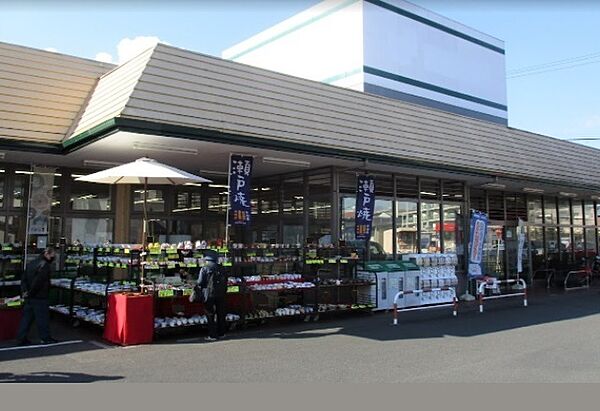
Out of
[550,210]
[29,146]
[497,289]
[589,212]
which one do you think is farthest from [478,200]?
[29,146]

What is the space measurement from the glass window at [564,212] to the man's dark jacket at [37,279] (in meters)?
19.9

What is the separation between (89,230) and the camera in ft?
45.4

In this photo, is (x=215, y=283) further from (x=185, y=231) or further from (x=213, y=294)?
(x=185, y=231)

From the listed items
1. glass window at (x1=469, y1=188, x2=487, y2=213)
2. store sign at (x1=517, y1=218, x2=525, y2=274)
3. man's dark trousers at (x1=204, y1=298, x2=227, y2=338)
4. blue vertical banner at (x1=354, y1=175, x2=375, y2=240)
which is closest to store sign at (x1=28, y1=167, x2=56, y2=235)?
man's dark trousers at (x1=204, y1=298, x2=227, y2=338)

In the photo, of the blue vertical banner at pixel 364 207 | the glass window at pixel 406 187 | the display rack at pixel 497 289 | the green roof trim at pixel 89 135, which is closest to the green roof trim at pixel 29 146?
the green roof trim at pixel 89 135

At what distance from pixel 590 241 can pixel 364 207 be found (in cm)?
1550

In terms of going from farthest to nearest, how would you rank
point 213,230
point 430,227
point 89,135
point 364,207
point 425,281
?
point 430,227
point 213,230
point 425,281
point 364,207
point 89,135

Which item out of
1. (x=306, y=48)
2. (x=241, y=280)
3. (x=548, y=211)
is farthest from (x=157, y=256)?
(x=306, y=48)

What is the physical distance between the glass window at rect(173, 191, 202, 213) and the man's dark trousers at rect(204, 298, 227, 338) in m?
6.11

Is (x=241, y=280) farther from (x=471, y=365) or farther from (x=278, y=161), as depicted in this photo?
(x=471, y=365)

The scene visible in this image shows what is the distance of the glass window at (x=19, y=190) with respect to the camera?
12.8 meters

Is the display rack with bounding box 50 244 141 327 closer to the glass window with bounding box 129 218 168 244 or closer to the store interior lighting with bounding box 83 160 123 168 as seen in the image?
the glass window with bounding box 129 218 168 244

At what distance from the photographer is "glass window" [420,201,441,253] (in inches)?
623

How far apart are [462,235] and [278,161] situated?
714 cm
